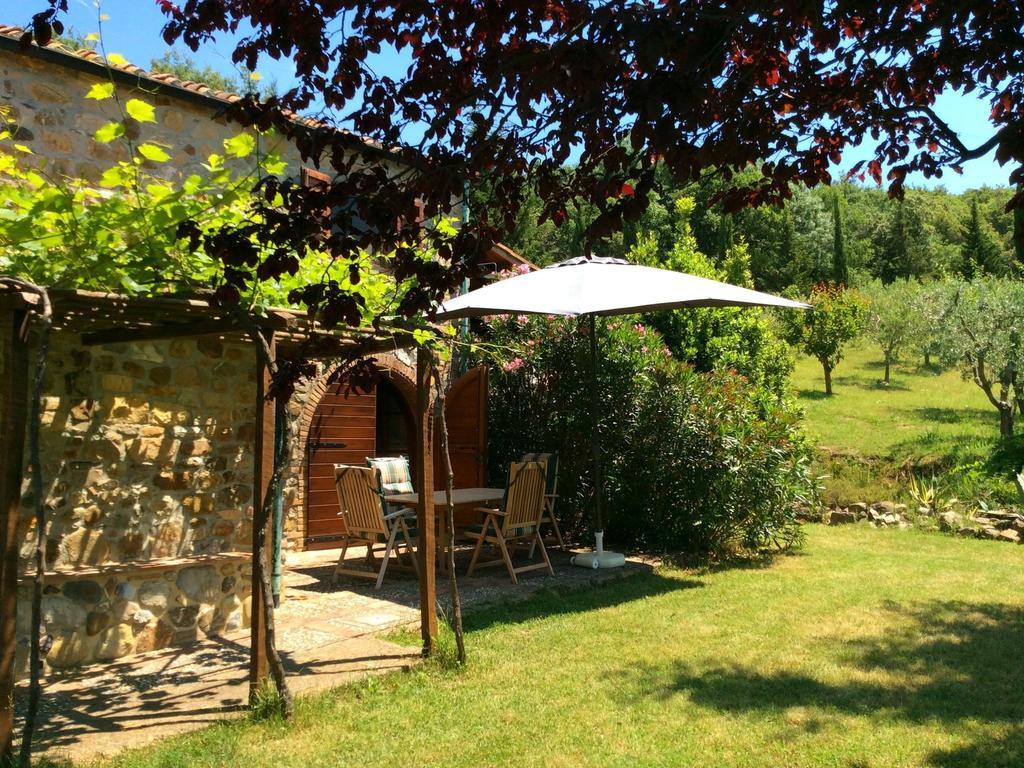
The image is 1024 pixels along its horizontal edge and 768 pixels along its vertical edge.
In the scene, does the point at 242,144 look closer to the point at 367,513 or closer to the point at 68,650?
the point at 68,650

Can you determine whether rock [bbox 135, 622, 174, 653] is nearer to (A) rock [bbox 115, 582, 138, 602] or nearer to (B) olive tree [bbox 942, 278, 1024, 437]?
(A) rock [bbox 115, 582, 138, 602]

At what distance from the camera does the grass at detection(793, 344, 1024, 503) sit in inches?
434

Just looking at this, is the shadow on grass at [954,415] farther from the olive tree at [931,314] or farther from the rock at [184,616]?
the rock at [184,616]

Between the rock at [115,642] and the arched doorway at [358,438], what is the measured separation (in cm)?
381

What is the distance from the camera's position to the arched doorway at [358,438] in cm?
874

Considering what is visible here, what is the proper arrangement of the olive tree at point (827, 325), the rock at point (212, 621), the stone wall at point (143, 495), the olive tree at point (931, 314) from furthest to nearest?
the olive tree at point (827, 325) → the olive tree at point (931, 314) → the rock at point (212, 621) → the stone wall at point (143, 495)

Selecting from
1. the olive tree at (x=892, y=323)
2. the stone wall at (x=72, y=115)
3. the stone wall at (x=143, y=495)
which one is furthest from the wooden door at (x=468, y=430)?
the olive tree at (x=892, y=323)

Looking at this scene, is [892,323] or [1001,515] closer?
[1001,515]

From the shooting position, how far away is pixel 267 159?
3.26 m

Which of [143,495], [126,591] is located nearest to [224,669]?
[126,591]

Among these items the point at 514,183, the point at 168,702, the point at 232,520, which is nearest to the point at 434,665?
the point at 168,702

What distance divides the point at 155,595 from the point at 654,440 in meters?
4.94

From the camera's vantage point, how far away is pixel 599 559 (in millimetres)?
7277

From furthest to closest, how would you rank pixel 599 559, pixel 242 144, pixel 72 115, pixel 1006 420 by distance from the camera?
pixel 1006 420 → pixel 599 559 → pixel 72 115 → pixel 242 144
